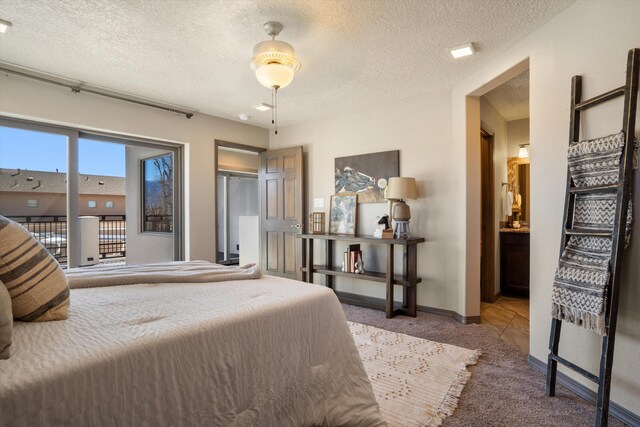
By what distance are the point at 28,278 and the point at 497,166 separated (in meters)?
4.79

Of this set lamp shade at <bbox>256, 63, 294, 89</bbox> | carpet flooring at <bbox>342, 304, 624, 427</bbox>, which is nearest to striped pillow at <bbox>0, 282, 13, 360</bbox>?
carpet flooring at <bbox>342, 304, 624, 427</bbox>

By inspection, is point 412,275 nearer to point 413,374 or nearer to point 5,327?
point 413,374

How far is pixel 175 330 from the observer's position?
3.81 feet

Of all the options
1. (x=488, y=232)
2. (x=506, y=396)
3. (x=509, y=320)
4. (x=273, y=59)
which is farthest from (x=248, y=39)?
(x=509, y=320)

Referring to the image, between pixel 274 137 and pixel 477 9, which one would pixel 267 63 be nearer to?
pixel 477 9

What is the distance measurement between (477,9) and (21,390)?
2866 mm

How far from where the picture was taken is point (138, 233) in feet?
14.4

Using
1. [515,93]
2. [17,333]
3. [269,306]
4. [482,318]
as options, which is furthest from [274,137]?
[17,333]

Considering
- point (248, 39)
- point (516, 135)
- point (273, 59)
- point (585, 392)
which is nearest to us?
point (585, 392)

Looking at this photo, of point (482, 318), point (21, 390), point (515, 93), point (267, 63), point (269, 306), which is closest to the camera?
point (21, 390)

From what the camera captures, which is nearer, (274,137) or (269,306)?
(269,306)

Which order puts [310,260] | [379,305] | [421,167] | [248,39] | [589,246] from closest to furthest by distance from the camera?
[589,246], [248,39], [421,167], [379,305], [310,260]

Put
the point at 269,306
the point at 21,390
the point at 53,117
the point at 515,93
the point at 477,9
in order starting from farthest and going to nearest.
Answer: the point at 515,93 < the point at 53,117 < the point at 477,9 < the point at 269,306 < the point at 21,390

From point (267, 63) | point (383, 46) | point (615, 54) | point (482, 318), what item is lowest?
point (482, 318)
